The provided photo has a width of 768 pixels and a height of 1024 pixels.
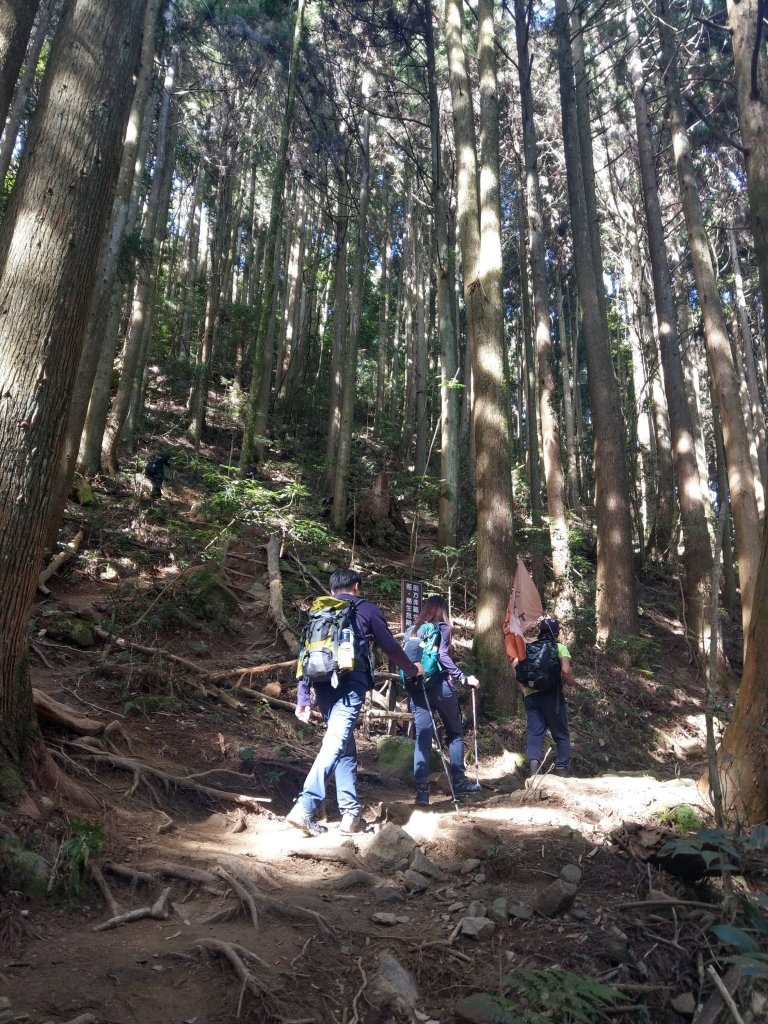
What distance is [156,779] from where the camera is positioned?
5238mm

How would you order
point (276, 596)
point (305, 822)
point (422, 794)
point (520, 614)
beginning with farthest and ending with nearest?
point (276, 596)
point (520, 614)
point (422, 794)
point (305, 822)

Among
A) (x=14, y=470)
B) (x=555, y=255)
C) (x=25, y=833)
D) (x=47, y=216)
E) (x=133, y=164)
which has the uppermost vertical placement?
(x=555, y=255)

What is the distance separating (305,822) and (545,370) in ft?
37.7

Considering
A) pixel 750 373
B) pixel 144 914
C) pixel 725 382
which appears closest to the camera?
pixel 144 914

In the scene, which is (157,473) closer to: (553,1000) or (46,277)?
(46,277)

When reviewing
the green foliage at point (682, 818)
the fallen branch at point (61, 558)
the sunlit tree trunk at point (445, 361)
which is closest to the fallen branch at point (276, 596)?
the fallen branch at point (61, 558)

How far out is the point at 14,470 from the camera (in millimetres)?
3861

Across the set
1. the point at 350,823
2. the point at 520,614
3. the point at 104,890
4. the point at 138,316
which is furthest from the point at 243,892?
the point at 138,316

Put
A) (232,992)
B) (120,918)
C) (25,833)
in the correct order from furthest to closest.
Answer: (25,833) < (120,918) < (232,992)

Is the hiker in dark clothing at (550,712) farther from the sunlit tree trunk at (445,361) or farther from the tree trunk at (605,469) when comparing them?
the tree trunk at (605,469)

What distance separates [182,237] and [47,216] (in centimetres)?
3791

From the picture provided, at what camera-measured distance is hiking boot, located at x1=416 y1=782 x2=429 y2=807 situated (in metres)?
6.20

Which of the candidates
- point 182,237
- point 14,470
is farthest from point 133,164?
point 182,237

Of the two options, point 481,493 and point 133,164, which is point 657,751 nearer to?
point 481,493
